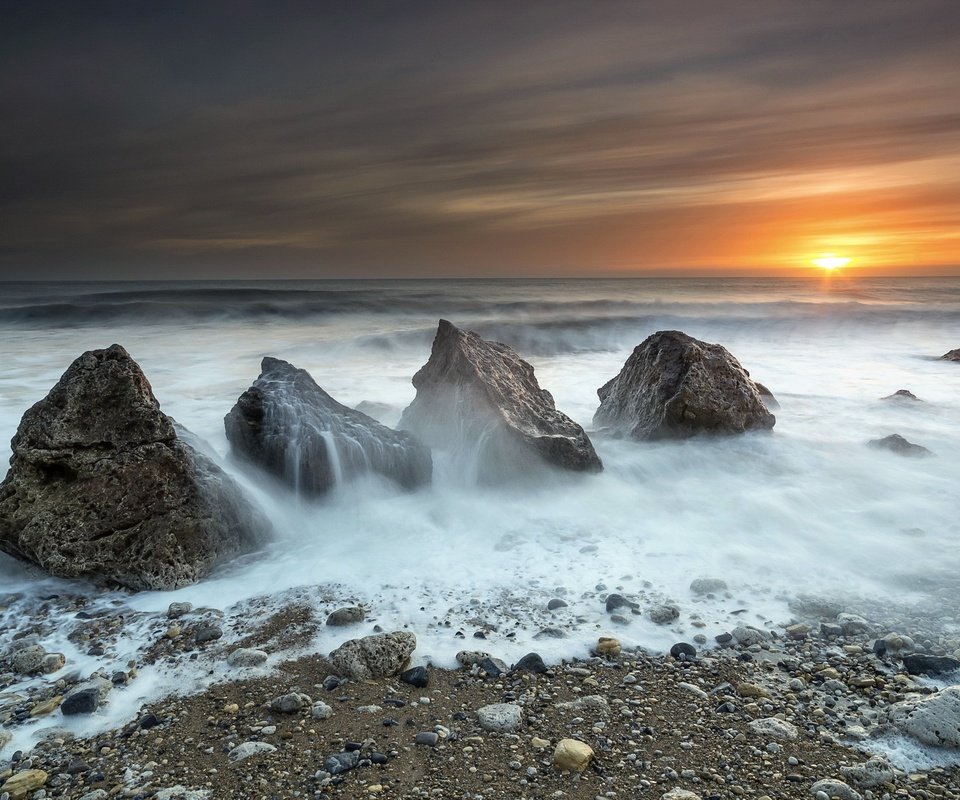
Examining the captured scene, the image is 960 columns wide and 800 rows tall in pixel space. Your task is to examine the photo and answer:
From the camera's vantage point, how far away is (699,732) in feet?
10.5

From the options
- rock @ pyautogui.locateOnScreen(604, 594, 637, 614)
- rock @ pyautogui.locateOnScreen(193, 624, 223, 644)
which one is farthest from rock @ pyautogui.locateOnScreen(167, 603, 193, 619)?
rock @ pyautogui.locateOnScreen(604, 594, 637, 614)

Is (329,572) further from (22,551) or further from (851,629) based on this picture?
(851,629)

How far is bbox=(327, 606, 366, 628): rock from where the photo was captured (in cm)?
429

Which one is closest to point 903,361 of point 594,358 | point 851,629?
point 594,358

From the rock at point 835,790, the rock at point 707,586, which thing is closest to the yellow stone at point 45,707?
the rock at point 835,790

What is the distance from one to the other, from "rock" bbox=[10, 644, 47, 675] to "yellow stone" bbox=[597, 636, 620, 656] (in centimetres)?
312

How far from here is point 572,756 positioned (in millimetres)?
2977

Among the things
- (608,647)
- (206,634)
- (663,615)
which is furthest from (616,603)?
(206,634)

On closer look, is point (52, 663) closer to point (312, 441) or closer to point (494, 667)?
point (494, 667)

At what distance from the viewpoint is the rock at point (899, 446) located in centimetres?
797

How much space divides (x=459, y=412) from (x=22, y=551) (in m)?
4.13

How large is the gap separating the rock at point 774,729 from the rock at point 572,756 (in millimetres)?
814

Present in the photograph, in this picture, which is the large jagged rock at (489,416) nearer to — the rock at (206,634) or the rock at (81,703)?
the rock at (206,634)

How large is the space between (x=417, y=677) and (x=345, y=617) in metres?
0.86
